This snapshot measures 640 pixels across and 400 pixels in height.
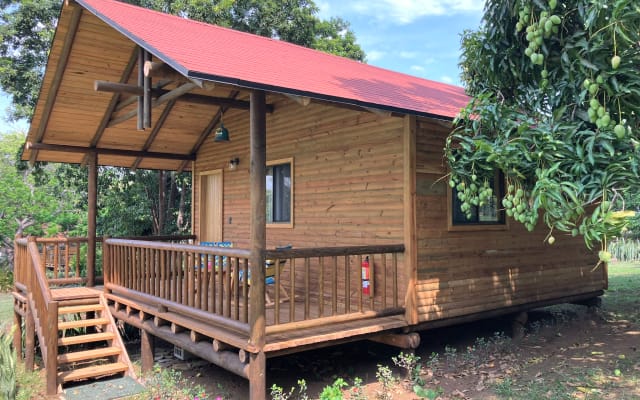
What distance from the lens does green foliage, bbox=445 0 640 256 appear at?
13.0ft

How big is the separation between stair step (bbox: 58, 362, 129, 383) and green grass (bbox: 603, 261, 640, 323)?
8356 millimetres

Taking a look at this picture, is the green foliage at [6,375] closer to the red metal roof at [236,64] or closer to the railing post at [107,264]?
the railing post at [107,264]

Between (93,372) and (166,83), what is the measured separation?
13.0 feet

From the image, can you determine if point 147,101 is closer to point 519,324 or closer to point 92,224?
point 92,224

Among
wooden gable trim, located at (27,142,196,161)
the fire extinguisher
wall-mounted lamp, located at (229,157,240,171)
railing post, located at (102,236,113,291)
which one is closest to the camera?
the fire extinguisher

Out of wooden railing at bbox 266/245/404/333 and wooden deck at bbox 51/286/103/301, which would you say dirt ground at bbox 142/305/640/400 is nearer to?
wooden railing at bbox 266/245/404/333

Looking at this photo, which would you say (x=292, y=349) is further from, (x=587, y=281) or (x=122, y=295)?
(x=587, y=281)

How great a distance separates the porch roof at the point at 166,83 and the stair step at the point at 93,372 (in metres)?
3.75

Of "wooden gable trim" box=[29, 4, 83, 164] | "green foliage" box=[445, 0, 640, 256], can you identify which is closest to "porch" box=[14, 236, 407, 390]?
"green foliage" box=[445, 0, 640, 256]

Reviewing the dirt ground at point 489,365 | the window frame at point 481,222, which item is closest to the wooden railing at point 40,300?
the dirt ground at point 489,365

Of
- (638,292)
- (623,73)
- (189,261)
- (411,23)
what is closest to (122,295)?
(189,261)

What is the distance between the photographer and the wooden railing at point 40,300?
646 centimetres

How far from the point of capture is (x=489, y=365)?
21.0 ft

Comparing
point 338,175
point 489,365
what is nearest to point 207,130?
point 338,175
